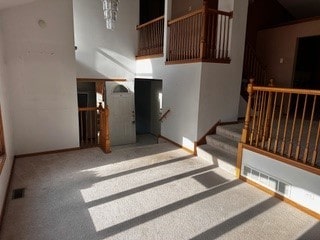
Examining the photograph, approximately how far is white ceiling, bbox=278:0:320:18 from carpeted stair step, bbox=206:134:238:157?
482 cm

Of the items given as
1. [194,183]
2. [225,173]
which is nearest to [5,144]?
[194,183]

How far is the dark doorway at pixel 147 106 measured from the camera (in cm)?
853

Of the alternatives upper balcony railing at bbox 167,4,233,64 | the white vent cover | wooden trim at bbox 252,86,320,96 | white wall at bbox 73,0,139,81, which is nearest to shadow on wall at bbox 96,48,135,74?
white wall at bbox 73,0,139,81

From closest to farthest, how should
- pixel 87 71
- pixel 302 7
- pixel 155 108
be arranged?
pixel 87 71
pixel 302 7
pixel 155 108

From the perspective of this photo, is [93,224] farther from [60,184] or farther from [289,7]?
[289,7]

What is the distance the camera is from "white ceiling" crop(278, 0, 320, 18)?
6345 millimetres

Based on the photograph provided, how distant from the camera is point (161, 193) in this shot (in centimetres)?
316

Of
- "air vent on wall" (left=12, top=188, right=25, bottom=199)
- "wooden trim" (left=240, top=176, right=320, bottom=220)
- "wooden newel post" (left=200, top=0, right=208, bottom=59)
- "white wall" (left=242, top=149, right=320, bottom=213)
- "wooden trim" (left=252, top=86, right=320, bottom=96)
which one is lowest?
"air vent on wall" (left=12, top=188, right=25, bottom=199)

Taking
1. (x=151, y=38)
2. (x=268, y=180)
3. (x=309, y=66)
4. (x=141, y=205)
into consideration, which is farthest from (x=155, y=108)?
(x=141, y=205)

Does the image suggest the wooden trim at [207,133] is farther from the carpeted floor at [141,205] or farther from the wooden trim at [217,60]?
the wooden trim at [217,60]

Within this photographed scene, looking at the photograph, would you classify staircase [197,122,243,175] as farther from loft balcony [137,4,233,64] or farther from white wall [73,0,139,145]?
white wall [73,0,139,145]

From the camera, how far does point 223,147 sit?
4.33 m

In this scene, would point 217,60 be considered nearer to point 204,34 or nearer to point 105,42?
point 204,34

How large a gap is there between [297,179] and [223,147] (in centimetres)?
156
